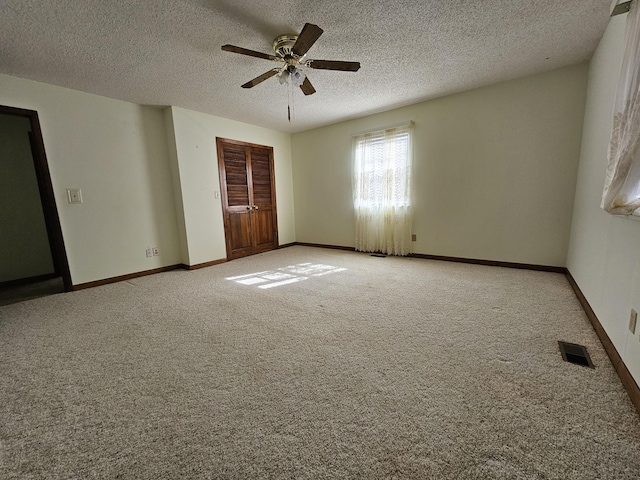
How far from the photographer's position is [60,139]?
9.46 ft

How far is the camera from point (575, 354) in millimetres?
1530

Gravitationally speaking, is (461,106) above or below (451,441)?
above

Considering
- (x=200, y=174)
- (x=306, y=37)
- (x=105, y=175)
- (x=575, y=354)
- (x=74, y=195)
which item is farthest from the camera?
(x=200, y=174)

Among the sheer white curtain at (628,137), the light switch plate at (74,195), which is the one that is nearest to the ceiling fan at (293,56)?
the sheer white curtain at (628,137)

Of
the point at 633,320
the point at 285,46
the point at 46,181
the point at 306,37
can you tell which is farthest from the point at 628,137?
the point at 46,181

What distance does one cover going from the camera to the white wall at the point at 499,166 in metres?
2.91

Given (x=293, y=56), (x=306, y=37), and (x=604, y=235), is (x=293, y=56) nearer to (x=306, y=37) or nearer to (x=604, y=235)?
(x=306, y=37)

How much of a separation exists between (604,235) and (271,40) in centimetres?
303

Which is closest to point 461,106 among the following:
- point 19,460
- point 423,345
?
point 423,345

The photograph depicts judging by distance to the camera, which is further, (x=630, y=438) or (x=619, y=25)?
(x=619, y=25)

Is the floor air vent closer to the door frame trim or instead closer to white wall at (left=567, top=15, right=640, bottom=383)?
white wall at (left=567, top=15, right=640, bottom=383)

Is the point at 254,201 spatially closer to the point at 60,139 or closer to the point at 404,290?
the point at 60,139

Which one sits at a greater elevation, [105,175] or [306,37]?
[306,37]

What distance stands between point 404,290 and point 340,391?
164 cm
